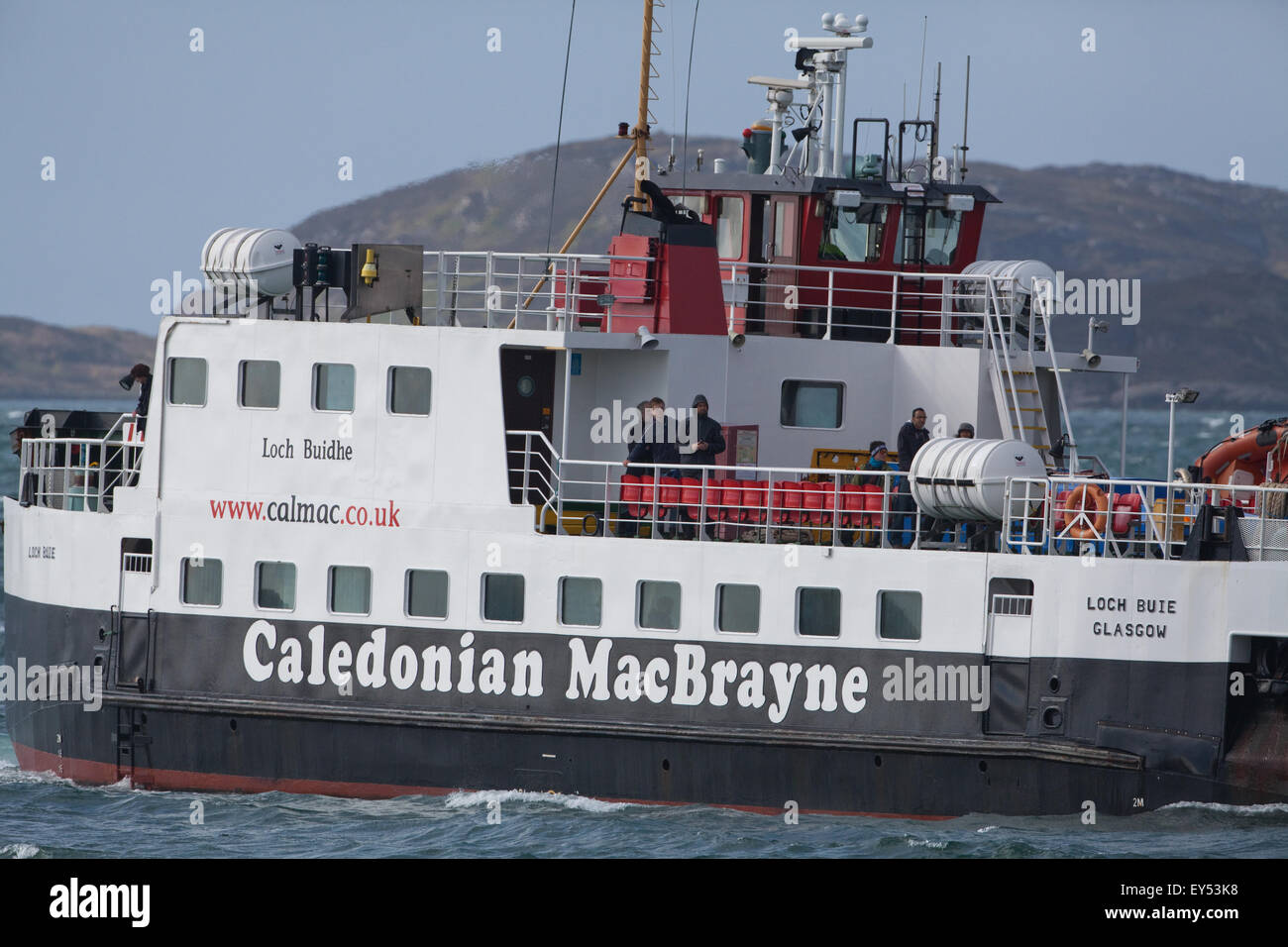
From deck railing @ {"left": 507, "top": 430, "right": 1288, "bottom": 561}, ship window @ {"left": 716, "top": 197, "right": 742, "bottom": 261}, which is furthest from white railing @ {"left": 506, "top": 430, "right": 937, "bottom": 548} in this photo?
ship window @ {"left": 716, "top": 197, "right": 742, "bottom": 261}

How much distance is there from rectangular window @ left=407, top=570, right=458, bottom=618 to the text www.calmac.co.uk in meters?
0.61

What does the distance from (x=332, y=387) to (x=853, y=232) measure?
6.50 metres

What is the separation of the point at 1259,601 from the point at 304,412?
31.6 feet

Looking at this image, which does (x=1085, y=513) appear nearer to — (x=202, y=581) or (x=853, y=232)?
(x=853, y=232)

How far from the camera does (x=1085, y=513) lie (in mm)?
17469

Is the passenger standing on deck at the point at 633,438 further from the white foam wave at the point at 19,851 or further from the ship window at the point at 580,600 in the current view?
the white foam wave at the point at 19,851

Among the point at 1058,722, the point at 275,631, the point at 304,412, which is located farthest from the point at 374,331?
the point at 1058,722

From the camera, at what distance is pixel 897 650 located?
57.6ft

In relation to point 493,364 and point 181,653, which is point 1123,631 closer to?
point 493,364

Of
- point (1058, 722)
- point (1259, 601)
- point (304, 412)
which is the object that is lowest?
point (1058, 722)

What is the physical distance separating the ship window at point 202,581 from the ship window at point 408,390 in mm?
2492

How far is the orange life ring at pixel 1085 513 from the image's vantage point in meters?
17.3

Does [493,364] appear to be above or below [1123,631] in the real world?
above

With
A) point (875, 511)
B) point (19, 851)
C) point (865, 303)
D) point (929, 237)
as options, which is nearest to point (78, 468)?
point (19, 851)
